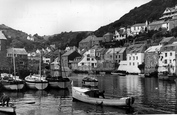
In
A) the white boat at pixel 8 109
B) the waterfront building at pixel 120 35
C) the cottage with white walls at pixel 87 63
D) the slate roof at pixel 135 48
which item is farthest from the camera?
the waterfront building at pixel 120 35

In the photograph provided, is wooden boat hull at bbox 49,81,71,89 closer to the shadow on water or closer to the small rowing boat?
the shadow on water

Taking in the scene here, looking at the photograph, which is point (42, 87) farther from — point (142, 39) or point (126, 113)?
point (142, 39)

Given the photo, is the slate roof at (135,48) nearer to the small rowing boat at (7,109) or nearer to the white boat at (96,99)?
the white boat at (96,99)

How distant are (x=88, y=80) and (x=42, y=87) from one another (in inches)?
439

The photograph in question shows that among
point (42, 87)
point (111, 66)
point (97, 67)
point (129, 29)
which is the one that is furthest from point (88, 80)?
point (129, 29)

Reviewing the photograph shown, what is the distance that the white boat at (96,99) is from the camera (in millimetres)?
32250

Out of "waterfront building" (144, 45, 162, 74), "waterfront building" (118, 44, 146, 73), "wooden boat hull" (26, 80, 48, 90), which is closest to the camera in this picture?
"wooden boat hull" (26, 80, 48, 90)

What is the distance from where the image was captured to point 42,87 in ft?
181

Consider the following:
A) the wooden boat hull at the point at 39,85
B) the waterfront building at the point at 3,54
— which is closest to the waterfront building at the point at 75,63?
the waterfront building at the point at 3,54

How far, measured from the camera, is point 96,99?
113 feet

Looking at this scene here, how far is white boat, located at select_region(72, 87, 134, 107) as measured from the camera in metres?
32.2

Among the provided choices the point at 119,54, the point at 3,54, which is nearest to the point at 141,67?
the point at 119,54

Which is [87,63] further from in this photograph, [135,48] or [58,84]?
[58,84]

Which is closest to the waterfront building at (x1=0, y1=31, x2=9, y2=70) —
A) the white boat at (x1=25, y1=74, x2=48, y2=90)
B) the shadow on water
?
the white boat at (x1=25, y1=74, x2=48, y2=90)
